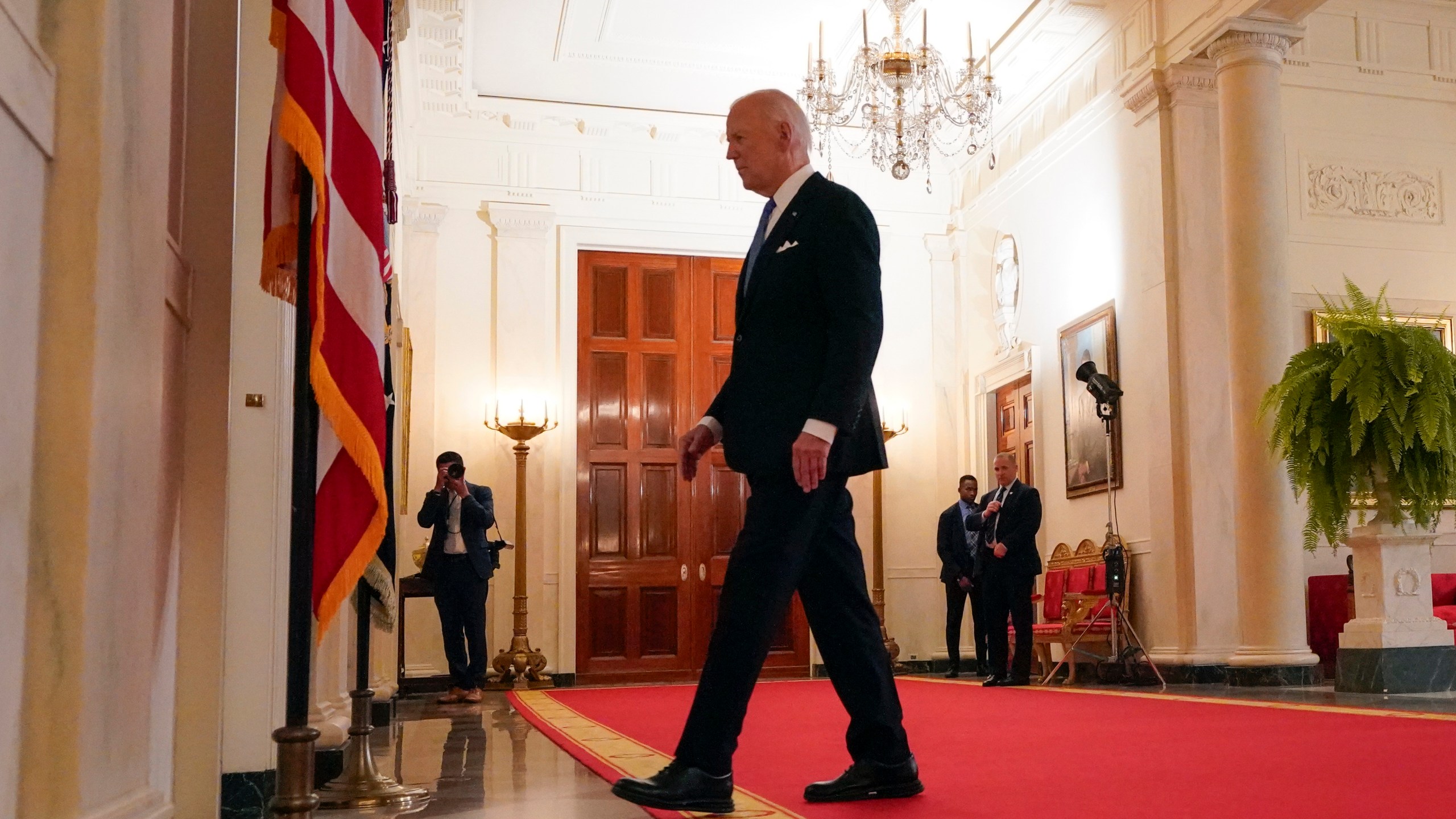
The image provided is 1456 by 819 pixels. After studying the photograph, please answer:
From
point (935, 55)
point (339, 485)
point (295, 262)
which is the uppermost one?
point (935, 55)

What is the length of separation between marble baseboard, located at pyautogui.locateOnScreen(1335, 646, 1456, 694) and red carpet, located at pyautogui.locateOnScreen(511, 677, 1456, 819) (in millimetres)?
1075

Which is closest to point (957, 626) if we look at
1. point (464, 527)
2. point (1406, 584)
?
point (1406, 584)

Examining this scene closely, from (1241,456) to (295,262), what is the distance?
7013mm

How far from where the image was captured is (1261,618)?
820cm

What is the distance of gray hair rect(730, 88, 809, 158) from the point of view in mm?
3062

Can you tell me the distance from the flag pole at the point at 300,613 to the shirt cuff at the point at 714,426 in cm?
96

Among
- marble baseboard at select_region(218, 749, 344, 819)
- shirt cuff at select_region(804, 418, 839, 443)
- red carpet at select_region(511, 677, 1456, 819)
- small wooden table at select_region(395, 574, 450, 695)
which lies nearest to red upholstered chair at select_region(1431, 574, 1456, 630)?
red carpet at select_region(511, 677, 1456, 819)

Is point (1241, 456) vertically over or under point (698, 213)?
under

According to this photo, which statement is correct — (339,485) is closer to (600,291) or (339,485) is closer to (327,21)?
(327,21)

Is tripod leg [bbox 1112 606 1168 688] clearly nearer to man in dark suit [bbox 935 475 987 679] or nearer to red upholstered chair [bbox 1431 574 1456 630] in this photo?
man in dark suit [bbox 935 475 987 679]

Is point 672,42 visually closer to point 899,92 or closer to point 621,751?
point 899,92

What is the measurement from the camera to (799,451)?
9.18 feet

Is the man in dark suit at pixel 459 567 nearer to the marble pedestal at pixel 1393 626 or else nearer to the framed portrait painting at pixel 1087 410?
the framed portrait painting at pixel 1087 410

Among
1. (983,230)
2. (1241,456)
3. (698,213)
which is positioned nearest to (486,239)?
(698,213)
